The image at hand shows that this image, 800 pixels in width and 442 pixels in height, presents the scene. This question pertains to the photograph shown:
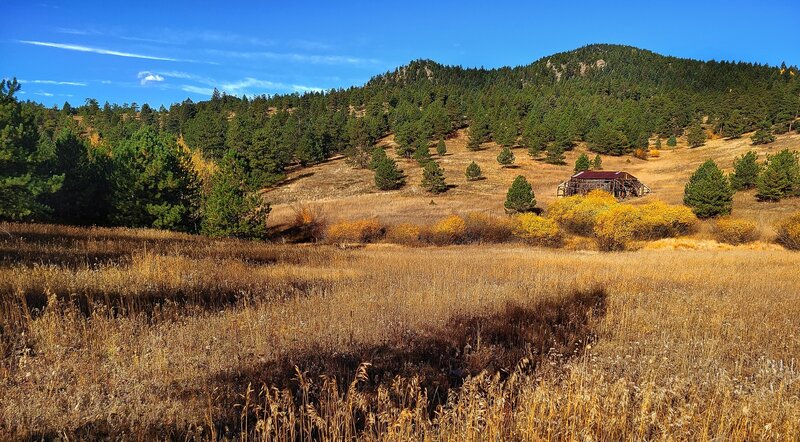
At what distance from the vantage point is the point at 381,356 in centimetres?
499

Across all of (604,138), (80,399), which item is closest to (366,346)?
(80,399)

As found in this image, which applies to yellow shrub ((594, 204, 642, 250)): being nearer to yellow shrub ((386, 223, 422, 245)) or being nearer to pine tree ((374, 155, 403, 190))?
yellow shrub ((386, 223, 422, 245))

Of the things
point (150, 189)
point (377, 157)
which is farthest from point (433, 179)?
point (150, 189)

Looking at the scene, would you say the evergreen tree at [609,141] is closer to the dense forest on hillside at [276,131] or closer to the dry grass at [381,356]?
the dense forest on hillside at [276,131]

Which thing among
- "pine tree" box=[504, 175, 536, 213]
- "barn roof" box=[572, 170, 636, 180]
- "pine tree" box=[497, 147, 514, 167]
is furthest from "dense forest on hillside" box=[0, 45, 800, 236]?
"pine tree" box=[504, 175, 536, 213]

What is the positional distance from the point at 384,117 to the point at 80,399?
104762mm

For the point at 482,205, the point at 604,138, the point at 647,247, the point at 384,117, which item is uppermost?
the point at 384,117

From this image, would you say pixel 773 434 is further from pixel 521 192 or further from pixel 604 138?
pixel 604 138

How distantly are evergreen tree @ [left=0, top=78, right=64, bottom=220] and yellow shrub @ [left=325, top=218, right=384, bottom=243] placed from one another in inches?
832

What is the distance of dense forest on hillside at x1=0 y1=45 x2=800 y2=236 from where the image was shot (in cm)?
2623

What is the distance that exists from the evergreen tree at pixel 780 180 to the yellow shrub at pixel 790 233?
14.3 meters

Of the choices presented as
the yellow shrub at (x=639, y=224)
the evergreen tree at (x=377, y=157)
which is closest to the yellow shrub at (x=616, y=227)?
the yellow shrub at (x=639, y=224)

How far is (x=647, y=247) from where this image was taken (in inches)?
1283

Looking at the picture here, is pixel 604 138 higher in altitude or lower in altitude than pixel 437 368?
higher
